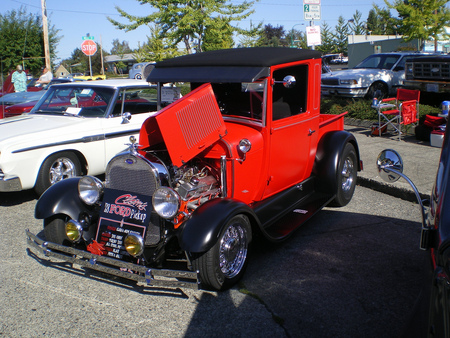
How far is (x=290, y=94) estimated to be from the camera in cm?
474

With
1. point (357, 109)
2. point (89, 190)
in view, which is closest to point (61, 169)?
point (89, 190)

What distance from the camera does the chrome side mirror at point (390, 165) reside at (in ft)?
9.53

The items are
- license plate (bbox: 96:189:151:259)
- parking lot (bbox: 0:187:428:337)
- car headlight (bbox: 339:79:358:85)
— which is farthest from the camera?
car headlight (bbox: 339:79:358:85)

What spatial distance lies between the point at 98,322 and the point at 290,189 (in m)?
2.57

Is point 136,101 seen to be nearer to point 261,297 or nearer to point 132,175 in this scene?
point 132,175

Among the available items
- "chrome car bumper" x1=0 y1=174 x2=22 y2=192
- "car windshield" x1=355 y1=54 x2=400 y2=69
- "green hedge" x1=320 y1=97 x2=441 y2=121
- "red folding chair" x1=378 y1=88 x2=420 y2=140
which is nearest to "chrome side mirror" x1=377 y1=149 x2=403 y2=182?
"chrome car bumper" x1=0 y1=174 x2=22 y2=192

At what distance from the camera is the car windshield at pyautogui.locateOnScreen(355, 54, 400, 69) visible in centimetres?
1290

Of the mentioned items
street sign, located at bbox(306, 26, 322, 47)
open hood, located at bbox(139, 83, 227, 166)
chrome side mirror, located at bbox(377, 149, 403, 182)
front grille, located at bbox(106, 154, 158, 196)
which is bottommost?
front grille, located at bbox(106, 154, 158, 196)

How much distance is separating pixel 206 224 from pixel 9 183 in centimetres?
347

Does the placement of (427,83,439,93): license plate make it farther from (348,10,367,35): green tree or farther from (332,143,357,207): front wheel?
(348,10,367,35): green tree

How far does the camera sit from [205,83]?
4.29m

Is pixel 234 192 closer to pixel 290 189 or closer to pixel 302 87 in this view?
pixel 290 189

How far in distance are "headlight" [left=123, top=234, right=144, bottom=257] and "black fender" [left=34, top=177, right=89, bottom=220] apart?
30.4 inches

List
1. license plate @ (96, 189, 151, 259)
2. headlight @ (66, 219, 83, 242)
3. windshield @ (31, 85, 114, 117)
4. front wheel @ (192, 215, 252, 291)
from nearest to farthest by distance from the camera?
front wheel @ (192, 215, 252, 291)
license plate @ (96, 189, 151, 259)
headlight @ (66, 219, 83, 242)
windshield @ (31, 85, 114, 117)
